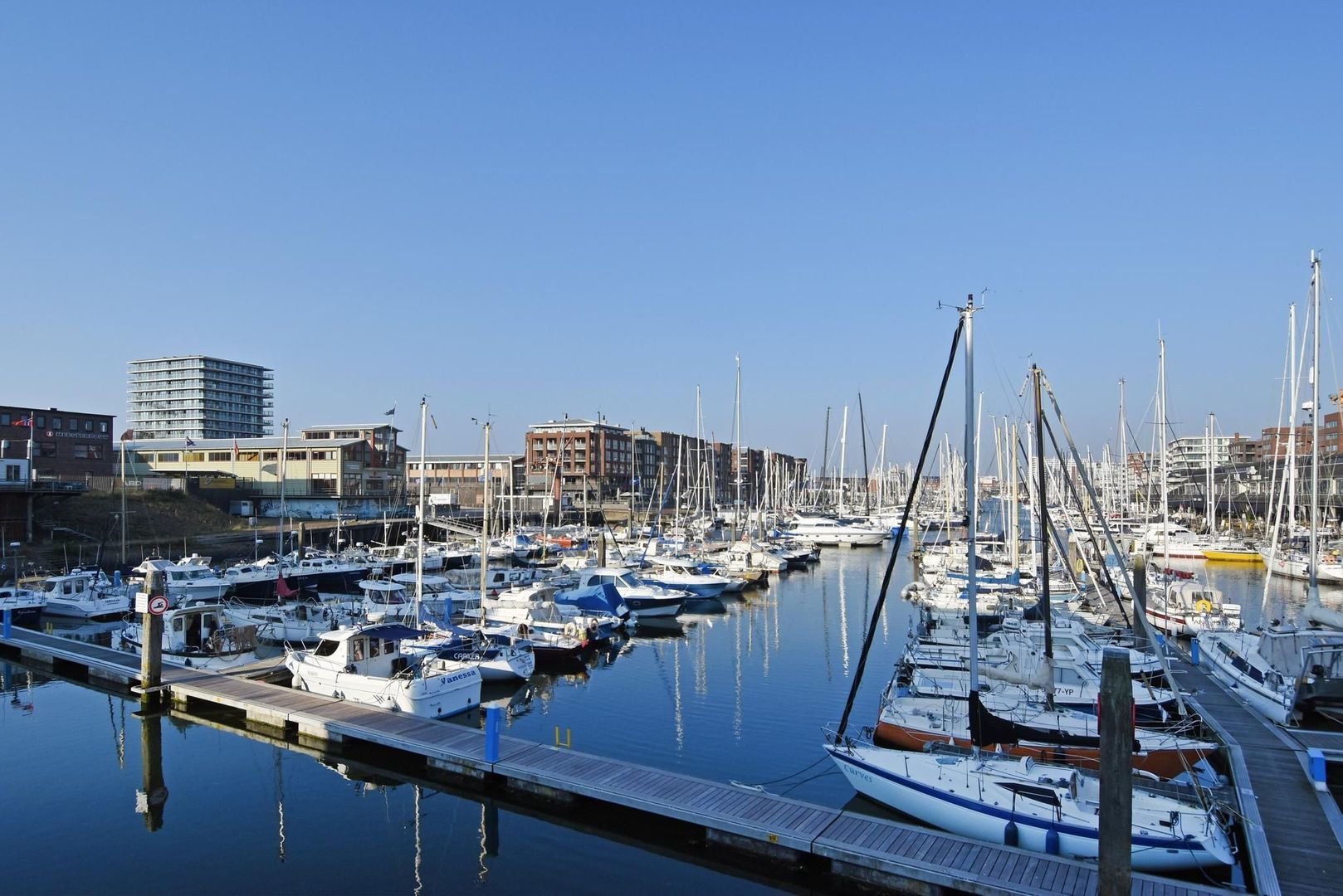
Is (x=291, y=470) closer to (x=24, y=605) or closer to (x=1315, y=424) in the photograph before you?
Answer: (x=24, y=605)

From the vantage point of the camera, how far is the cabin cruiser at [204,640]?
101 ft

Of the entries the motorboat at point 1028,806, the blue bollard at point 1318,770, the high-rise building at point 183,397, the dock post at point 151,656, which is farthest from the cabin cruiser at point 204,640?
the high-rise building at point 183,397

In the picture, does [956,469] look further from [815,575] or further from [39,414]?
[39,414]

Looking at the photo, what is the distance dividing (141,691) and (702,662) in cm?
2082

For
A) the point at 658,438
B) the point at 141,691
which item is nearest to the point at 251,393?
the point at 658,438

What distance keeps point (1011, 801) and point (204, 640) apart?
97.1ft

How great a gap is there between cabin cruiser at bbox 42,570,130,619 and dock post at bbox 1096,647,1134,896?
5000 cm

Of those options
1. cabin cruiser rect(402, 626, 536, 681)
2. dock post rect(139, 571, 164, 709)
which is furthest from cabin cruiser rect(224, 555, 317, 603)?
dock post rect(139, 571, 164, 709)

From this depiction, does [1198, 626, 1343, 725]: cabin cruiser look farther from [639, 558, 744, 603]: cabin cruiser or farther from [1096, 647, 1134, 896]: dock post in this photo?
[639, 558, 744, 603]: cabin cruiser

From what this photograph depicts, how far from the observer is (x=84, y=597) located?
1864 inches

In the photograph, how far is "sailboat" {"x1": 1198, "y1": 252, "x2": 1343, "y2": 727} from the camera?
23.4 m

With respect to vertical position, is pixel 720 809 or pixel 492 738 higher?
pixel 492 738

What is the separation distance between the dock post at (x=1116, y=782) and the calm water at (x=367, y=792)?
648 cm

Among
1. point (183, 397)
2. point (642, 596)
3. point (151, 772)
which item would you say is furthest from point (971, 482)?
point (183, 397)
